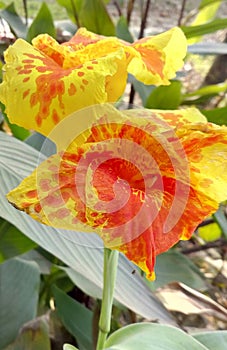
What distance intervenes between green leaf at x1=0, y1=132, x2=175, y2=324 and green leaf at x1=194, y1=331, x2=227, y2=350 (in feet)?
0.26

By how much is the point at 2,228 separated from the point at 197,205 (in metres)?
0.46

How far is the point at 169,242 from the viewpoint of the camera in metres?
0.40

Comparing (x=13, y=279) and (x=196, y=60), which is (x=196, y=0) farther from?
(x=13, y=279)

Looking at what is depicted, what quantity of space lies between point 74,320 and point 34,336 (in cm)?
19

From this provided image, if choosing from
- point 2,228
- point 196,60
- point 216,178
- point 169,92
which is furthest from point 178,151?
point 196,60

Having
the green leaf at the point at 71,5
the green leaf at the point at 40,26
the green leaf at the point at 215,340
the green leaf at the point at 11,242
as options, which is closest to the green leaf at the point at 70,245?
the green leaf at the point at 215,340

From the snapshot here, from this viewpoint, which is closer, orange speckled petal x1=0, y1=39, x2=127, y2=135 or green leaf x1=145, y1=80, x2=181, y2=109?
orange speckled petal x1=0, y1=39, x2=127, y2=135

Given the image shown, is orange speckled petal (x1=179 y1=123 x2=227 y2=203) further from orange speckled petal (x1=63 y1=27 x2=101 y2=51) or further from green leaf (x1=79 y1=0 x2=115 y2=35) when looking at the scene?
green leaf (x1=79 y1=0 x2=115 y2=35)

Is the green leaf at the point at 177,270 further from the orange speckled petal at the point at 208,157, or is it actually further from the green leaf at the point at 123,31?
the orange speckled petal at the point at 208,157

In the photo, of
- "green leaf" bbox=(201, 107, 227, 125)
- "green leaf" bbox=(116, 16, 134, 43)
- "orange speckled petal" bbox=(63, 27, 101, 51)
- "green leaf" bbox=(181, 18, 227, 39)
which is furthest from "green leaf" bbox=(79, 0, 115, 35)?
"orange speckled petal" bbox=(63, 27, 101, 51)

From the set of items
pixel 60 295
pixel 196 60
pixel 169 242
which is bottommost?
pixel 196 60

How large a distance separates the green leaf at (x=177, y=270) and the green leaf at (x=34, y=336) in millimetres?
266

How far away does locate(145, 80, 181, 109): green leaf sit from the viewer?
3.18 ft

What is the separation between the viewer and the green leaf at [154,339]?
0.50 metres
